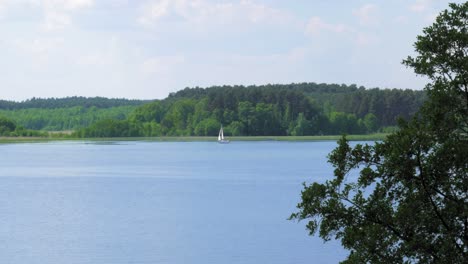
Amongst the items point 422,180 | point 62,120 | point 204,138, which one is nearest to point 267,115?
point 204,138

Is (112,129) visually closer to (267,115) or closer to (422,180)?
(267,115)

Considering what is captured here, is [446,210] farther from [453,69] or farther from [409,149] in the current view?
[453,69]

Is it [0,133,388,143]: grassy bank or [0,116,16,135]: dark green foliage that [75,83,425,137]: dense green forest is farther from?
[0,116,16,135]: dark green foliage

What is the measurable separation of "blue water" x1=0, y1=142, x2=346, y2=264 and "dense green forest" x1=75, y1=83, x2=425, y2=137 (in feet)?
239

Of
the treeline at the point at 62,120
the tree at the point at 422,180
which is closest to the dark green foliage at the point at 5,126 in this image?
the treeline at the point at 62,120

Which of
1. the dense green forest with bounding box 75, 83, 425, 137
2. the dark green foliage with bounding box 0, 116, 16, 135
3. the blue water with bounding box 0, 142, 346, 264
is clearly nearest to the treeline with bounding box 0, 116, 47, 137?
the dark green foliage with bounding box 0, 116, 16, 135

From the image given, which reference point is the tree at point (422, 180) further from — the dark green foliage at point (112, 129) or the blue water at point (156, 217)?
the dark green foliage at point (112, 129)

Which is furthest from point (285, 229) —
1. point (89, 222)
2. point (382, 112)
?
point (382, 112)

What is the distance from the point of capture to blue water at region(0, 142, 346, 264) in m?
26.1

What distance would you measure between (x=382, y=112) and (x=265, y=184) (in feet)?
300

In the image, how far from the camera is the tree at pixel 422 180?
10.2 m

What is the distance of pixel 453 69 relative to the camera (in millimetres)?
10688

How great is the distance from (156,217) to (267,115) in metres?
103

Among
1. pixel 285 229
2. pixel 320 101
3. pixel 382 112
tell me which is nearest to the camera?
pixel 285 229
